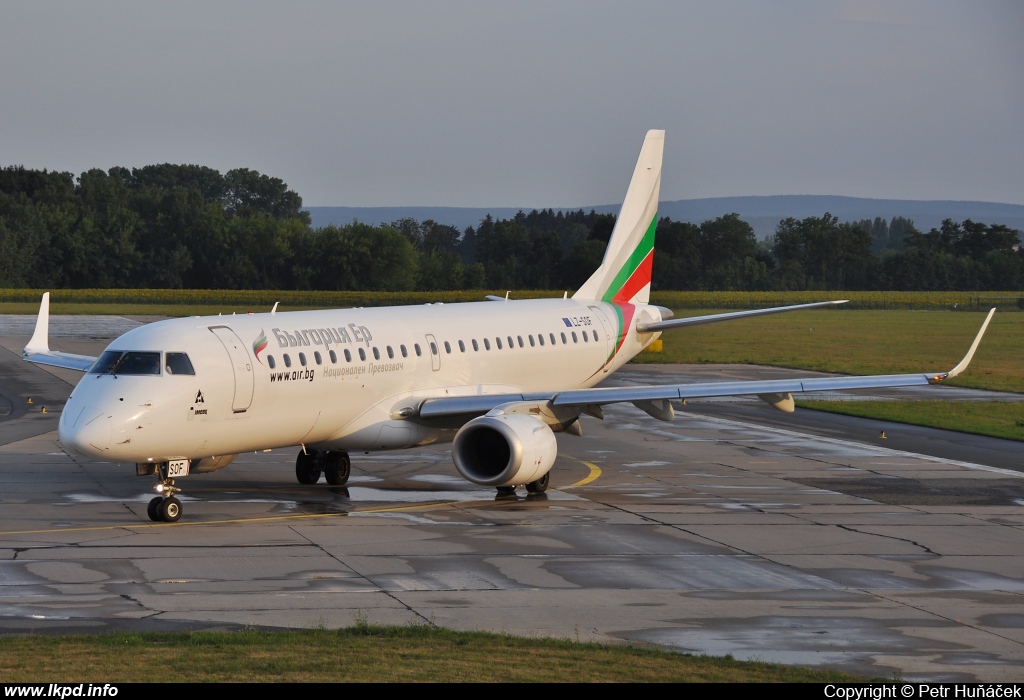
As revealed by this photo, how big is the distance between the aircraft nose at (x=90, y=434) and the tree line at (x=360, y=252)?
7490 cm

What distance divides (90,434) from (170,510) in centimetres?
226

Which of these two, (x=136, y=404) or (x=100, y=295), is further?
(x=100, y=295)

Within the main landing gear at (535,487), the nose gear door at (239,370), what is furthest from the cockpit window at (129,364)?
the main landing gear at (535,487)

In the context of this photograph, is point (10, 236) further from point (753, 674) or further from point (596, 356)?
point (753, 674)

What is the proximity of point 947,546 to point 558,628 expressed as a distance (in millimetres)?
9349

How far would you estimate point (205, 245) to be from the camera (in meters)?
129

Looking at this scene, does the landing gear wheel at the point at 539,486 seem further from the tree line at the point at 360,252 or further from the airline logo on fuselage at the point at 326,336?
the tree line at the point at 360,252

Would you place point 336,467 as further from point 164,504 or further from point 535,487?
point 164,504

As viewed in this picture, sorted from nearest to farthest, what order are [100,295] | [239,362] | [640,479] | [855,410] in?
[239,362]
[640,479]
[855,410]
[100,295]

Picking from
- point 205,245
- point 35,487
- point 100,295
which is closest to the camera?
point 35,487

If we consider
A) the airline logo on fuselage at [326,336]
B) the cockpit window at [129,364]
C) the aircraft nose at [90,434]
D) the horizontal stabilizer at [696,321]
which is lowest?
the aircraft nose at [90,434]

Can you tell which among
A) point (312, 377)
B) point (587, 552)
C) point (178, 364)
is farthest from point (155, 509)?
point (587, 552)

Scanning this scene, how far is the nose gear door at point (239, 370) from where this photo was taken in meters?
23.4

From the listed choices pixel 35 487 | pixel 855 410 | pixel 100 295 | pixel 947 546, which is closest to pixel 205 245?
pixel 100 295
